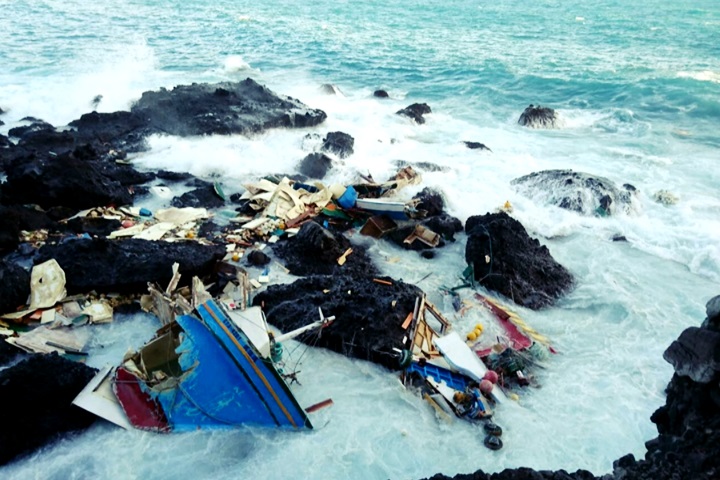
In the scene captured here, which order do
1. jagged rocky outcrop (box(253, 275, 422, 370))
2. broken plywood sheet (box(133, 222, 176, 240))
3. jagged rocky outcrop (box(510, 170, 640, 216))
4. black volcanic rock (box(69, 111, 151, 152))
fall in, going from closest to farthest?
1. jagged rocky outcrop (box(253, 275, 422, 370))
2. broken plywood sheet (box(133, 222, 176, 240))
3. jagged rocky outcrop (box(510, 170, 640, 216))
4. black volcanic rock (box(69, 111, 151, 152))

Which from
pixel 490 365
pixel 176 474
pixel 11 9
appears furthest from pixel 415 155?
pixel 11 9

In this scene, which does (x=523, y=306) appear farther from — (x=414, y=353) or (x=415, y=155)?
(x=415, y=155)

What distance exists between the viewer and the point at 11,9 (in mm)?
44875

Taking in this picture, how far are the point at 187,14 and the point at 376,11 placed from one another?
1857 cm

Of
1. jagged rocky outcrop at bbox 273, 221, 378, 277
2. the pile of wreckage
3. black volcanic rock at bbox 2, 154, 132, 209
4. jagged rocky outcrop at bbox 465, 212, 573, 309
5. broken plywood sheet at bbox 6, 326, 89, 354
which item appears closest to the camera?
the pile of wreckage

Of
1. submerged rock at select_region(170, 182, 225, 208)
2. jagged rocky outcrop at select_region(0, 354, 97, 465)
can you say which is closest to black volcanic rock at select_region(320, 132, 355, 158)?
submerged rock at select_region(170, 182, 225, 208)

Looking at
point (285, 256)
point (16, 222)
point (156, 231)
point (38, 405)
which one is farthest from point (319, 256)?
A: point (16, 222)

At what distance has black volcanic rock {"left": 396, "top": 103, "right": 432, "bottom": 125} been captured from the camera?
23562 mm

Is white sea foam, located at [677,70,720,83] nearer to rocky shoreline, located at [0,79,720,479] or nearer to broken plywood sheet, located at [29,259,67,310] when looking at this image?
rocky shoreline, located at [0,79,720,479]

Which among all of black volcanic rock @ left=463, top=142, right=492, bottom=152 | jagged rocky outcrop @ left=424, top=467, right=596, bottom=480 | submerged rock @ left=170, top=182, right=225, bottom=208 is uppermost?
jagged rocky outcrop @ left=424, top=467, right=596, bottom=480

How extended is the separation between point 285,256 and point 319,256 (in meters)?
0.82

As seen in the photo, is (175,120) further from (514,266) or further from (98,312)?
(514,266)

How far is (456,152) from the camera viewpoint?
19.4 m

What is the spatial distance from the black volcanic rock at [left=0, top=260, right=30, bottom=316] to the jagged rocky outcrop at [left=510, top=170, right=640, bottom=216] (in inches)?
512
